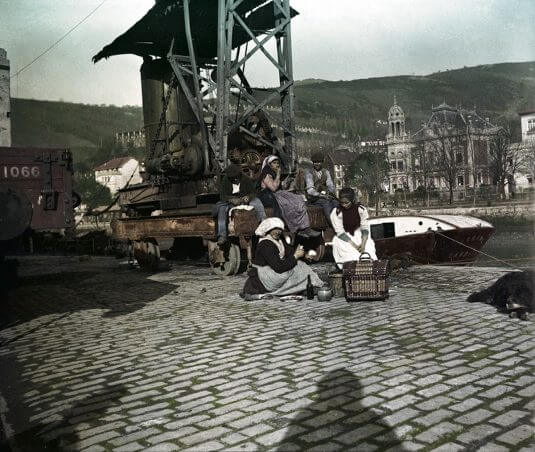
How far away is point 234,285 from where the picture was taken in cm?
1048

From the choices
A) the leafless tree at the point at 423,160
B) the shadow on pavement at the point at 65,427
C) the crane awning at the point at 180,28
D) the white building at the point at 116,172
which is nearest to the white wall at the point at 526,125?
the leafless tree at the point at 423,160

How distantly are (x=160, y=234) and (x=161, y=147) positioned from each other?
4.16 metres

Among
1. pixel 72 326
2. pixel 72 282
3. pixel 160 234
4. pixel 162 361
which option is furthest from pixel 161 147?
pixel 162 361

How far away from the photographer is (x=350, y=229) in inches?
353

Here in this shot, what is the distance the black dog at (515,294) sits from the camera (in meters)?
6.07

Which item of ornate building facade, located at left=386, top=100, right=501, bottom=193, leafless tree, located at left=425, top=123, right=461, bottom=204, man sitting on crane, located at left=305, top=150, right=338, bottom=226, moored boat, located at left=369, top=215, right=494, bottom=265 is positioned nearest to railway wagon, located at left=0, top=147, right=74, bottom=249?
man sitting on crane, located at left=305, top=150, right=338, bottom=226

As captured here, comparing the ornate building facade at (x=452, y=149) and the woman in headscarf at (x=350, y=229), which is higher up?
the ornate building facade at (x=452, y=149)

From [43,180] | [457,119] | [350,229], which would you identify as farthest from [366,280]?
[457,119]

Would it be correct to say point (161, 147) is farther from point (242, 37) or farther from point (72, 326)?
point (72, 326)

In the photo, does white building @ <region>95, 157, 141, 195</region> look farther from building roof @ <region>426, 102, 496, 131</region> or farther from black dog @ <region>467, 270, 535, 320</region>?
black dog @ <region>467, 270, 535, 320</region>

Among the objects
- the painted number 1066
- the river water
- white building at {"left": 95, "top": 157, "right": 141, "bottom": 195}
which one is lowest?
the river water

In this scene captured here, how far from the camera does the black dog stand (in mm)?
6070

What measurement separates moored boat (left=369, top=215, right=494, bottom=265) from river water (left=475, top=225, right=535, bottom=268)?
807cm

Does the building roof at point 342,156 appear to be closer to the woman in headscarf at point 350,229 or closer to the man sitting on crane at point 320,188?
the man sitting on crane at point 320,188
